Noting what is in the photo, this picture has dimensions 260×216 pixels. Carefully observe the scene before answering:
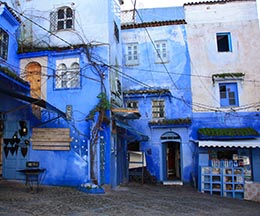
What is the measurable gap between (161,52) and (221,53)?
12.1ft

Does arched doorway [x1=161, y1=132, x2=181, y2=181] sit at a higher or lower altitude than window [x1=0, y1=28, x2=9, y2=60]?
lower

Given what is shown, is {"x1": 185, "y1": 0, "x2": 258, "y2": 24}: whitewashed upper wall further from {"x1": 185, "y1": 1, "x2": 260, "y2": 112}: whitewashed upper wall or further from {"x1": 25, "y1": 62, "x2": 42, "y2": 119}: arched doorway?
{"x1": 25, "y1": 62, "x2": 42, "y2": 119}: arched doorway

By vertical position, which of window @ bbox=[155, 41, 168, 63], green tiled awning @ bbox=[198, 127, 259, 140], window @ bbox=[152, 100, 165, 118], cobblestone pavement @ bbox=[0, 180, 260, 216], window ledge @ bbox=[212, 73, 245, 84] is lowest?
cobblestone pavement @ bbox=[0, 180, 260, 216]

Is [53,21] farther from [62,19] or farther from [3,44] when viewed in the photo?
[3,44]

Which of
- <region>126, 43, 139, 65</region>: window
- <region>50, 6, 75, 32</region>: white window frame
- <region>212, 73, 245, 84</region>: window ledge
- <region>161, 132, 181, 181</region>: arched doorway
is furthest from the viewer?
<region>126, 43, 139, 65</region>: window

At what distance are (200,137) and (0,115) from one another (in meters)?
10.3

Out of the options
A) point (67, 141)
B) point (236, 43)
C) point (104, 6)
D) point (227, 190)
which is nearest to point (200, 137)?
point (227, 190)

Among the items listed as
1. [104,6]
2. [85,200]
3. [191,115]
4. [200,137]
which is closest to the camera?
[85,200]

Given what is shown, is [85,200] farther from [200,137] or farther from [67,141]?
[200,137]

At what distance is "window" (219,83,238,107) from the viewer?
1681 cm

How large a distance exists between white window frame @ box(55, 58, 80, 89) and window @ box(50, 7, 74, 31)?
1881 mm

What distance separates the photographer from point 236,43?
1714 cm

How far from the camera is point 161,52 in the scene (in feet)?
57.6

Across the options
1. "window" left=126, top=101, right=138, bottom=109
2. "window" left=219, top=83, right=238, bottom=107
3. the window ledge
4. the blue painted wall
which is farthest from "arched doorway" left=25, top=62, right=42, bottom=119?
"window" left=219, top=83, right=238, bottom=107
